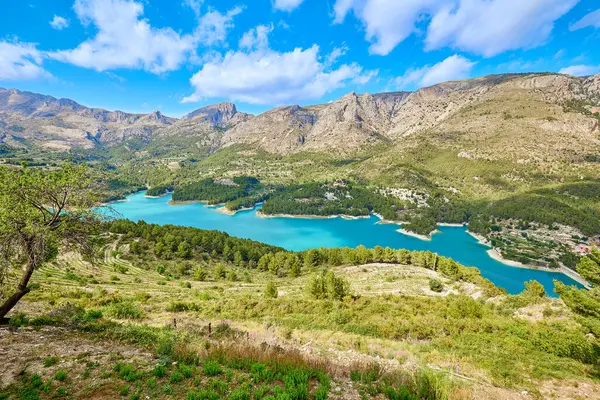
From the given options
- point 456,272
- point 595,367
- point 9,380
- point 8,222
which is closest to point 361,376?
point 9,380

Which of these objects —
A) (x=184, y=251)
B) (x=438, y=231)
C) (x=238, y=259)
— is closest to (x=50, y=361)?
(x=184, y=251)

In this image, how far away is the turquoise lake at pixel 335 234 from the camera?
97750mm

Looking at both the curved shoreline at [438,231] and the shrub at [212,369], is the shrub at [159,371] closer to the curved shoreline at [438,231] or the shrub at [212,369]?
the shrub at [212,369]

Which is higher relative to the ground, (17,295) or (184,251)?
(17,295)

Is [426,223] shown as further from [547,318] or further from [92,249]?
[92,249]

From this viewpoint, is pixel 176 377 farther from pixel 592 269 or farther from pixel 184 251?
pixel 184 251

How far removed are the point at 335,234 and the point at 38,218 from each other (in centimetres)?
13113

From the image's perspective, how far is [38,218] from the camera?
1138 centimetres

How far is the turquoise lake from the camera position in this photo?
9775cm

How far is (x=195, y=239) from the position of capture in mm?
67375

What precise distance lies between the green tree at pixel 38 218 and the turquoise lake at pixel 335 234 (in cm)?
10473

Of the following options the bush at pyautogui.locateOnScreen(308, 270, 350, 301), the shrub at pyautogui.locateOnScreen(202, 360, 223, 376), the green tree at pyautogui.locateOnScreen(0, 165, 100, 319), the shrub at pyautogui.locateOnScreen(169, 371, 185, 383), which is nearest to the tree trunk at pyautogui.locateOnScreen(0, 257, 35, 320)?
the green tree at pyautogui.locateOnScreen(0, 165, 100, 319)

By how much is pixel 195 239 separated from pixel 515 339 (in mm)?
65719

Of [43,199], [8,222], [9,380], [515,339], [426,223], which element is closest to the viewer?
[9,380]
